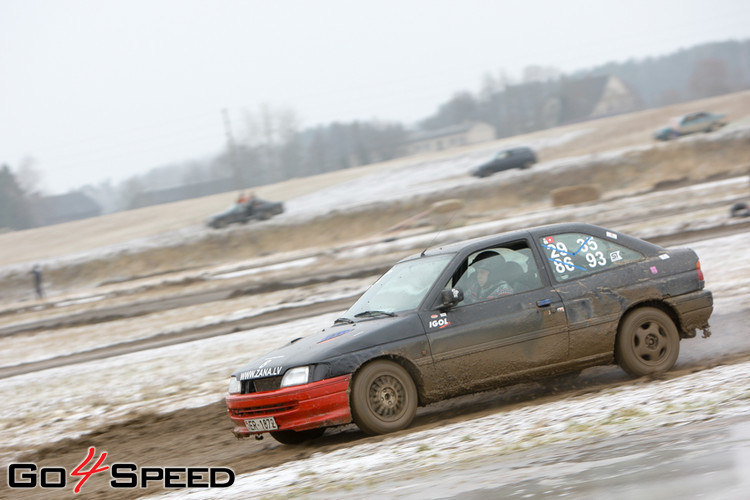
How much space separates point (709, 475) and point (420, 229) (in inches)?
1101

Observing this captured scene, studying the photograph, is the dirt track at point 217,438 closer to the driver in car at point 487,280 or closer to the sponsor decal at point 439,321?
the sponsor decal at point 439,321

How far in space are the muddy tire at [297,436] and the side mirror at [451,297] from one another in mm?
1602

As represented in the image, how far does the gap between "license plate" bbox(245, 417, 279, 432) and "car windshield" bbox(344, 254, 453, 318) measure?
127 centimetres

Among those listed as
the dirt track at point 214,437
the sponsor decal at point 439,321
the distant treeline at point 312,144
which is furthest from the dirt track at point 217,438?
the distant treeline at point 312,144

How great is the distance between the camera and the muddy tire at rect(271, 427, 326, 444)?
699 centimetres

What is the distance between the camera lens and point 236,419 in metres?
6.74

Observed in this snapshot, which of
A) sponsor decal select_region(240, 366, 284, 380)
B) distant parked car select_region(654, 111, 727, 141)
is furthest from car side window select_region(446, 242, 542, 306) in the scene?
distant parked car select_region(654, 111, 727, 141)

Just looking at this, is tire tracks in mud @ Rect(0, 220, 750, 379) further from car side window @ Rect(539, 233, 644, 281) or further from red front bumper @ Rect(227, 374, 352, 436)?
red front bumper @ Rect(227, 374, 352, 436)

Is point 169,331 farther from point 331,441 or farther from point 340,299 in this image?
point 331,441

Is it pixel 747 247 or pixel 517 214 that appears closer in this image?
pixel 747 247

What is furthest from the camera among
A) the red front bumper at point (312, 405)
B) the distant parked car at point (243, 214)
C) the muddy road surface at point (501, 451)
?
the distant parked car at point (243, 214)

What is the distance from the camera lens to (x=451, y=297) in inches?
263

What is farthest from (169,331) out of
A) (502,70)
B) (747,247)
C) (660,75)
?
(660,75)

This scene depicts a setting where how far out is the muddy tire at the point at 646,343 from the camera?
716 cm
